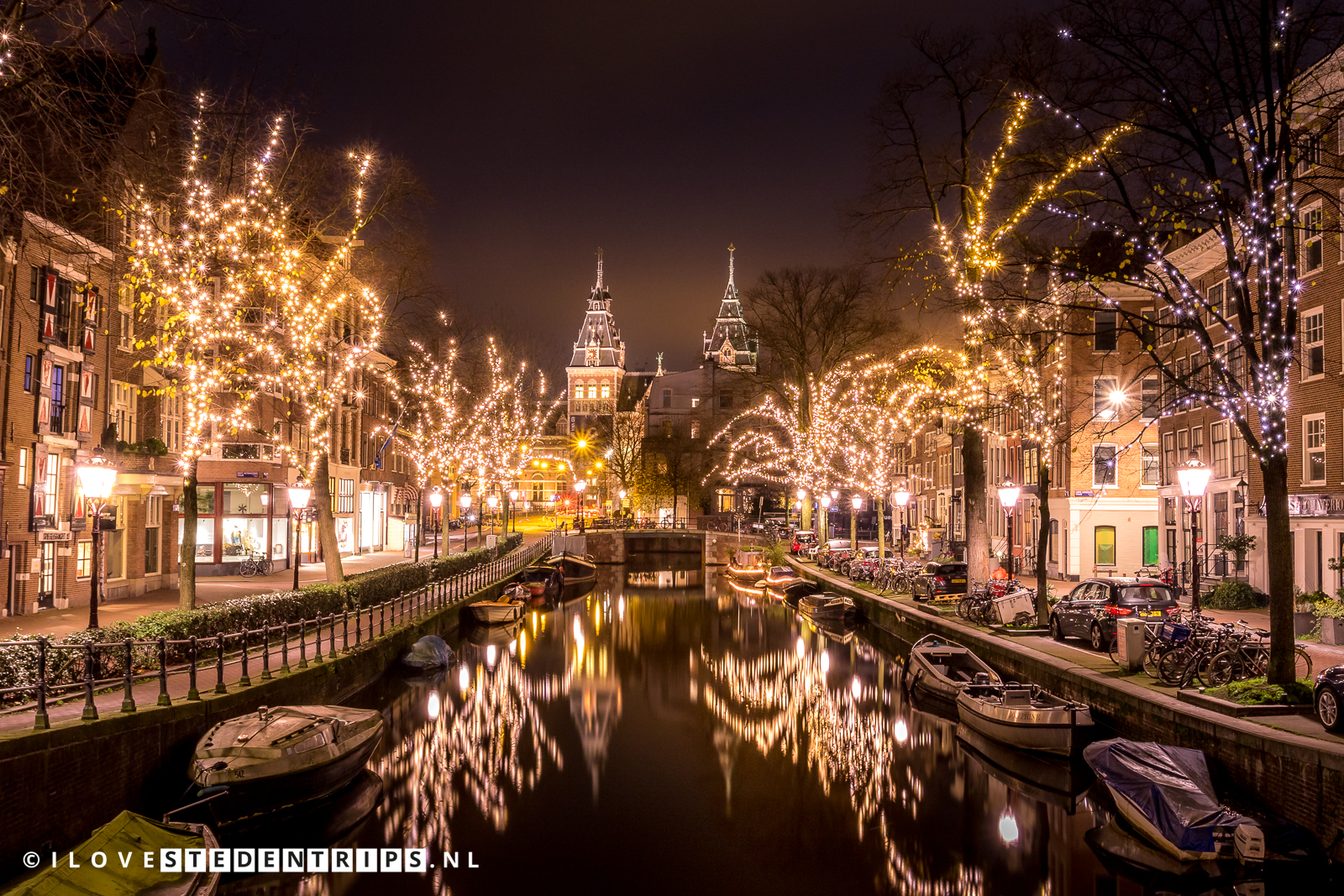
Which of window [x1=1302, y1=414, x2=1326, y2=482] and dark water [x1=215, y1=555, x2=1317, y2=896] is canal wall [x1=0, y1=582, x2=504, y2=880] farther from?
window [x1=1302, y1=414, x2=1326, y2=482]

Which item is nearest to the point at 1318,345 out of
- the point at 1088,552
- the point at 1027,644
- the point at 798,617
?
the point at 1027,644

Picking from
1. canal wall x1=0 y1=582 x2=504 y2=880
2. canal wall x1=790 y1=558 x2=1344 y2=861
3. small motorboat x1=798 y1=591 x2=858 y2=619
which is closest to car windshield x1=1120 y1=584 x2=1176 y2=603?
canal wall x1=790 y1=558 x2=1344 y2=861

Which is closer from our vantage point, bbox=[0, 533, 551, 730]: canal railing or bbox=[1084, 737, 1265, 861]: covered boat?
bbox=[1084, 737, 1265, 861]: covered boat

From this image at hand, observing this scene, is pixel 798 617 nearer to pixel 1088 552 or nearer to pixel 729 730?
pixel 1088 552

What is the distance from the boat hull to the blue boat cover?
326cm

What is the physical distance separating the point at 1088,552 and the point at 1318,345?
17082 millimetres

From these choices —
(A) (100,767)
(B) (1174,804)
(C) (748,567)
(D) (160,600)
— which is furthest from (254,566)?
(B) (1174,804)

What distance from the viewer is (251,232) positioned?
2691cm

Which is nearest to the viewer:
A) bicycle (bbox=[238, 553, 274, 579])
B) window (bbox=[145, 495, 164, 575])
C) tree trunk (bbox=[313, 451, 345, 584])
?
tree trunk (bbox=[313, 451, 345, 584])

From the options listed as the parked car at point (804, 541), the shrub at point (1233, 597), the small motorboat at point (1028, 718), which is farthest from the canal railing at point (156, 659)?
the parked car at point (804, 541)

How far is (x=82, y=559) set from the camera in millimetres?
30219

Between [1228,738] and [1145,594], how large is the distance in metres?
10.7

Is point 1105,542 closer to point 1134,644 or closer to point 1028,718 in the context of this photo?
point 1134,644

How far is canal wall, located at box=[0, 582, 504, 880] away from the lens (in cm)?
1152
